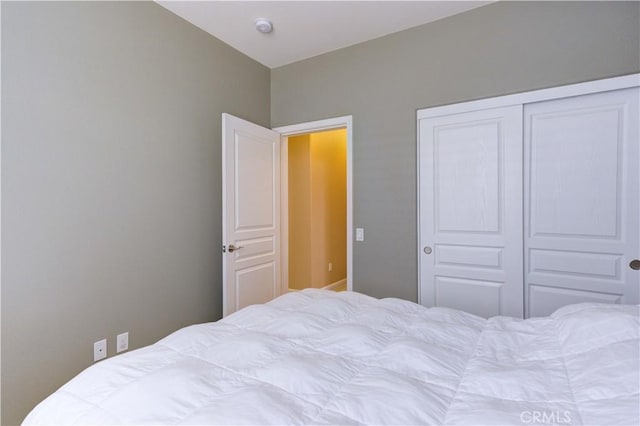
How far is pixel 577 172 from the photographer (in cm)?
214

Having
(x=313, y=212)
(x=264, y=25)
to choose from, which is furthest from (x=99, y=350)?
(x=313, y=212)

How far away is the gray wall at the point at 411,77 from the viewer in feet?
6.84

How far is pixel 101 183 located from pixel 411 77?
2.44 metres

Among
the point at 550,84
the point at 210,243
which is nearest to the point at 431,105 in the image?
the point at 550,84

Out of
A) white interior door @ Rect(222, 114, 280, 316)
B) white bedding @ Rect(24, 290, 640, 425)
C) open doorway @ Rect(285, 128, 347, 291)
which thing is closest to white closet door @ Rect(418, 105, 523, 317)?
white bedding @ Rect(24, 290, 640, 425)

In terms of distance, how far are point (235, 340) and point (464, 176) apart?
2.10 meters

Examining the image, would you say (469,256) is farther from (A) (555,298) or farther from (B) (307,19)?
(B) (307,19)

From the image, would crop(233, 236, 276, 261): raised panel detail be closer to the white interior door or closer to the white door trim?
the white interior door

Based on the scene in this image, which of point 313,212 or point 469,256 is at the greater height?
point 313,212

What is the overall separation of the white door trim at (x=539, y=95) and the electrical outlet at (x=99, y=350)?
2.80 m

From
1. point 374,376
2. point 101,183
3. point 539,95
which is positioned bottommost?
point 374,376

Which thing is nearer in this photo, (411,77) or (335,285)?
(411,77)

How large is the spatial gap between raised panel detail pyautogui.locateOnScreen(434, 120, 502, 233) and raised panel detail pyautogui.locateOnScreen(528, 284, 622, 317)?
522 mm

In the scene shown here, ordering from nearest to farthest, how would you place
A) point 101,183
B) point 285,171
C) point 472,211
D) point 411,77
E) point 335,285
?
point 101,183
point 472,211
point 411,77
point 285,171
point 335,285
